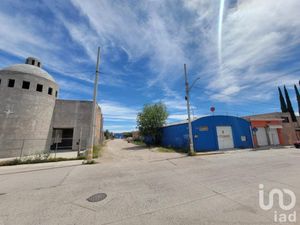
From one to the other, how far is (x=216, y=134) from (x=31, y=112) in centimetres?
2448

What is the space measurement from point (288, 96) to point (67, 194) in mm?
54419

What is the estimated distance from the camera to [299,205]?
3.98 m

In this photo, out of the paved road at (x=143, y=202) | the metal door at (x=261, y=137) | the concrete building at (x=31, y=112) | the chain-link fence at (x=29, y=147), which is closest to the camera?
the paved road at (x=143, y=202)

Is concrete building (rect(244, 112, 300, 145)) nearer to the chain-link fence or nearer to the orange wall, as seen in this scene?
the orange wall

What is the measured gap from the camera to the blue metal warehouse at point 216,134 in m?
20.2

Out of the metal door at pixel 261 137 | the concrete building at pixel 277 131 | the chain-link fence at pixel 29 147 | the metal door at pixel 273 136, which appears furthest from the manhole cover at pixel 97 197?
the metal door at pixel 273 136

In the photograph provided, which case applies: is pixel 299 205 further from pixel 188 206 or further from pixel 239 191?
pixel 188 206

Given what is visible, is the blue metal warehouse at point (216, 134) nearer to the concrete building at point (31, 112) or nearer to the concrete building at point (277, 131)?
the concrete building at point (277, 131)

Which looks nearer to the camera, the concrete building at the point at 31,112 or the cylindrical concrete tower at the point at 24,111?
the cylindrical concrete tower at the point at 24,111

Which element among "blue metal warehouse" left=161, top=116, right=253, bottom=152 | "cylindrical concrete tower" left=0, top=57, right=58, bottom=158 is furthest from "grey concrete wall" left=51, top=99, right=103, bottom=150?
"blue metal warehouse" left=161, top=116, right=253, bottom=152

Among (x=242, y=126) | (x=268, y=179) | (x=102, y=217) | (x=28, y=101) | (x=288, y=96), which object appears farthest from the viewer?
(x=288, y=96)

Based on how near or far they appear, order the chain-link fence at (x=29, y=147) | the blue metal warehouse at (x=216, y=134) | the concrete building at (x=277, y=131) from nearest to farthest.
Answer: the chain-link fence at (x=29, y=147) < the blue metal warehouse at (x=216, y=134) < the concrete building at (x=277, y=131)

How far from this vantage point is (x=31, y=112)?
18297 mm

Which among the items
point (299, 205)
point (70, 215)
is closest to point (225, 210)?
point (299, 205)
